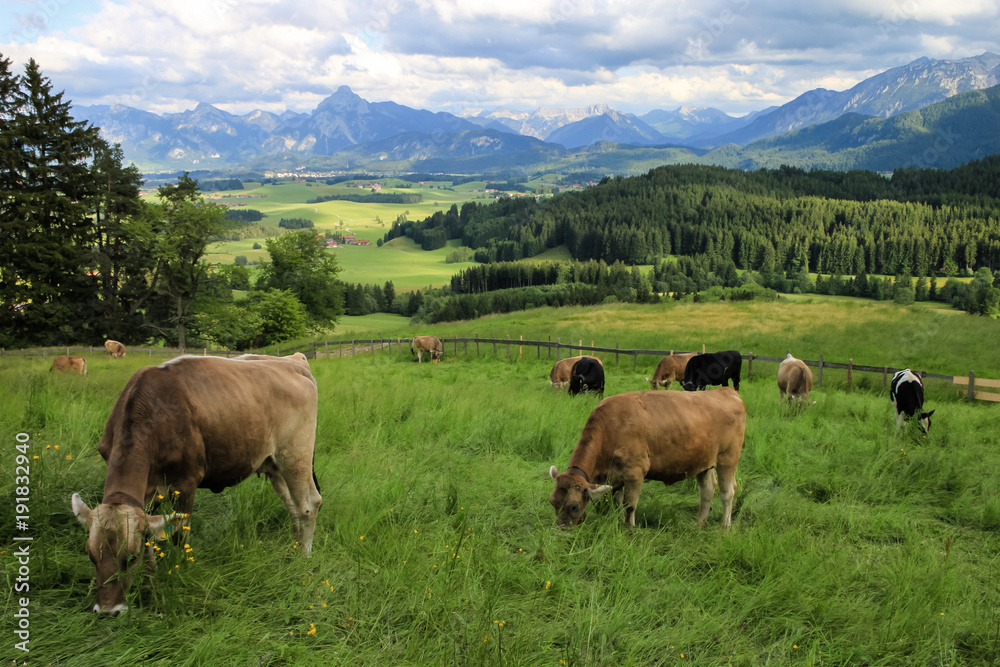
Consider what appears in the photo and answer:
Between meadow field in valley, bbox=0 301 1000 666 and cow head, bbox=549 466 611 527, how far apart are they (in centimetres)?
23

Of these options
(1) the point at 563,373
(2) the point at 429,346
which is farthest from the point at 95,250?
(1) the point at 563,373

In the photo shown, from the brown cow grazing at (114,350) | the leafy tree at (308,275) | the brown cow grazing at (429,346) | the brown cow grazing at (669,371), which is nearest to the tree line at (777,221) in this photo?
the leafy tree at (308,275)

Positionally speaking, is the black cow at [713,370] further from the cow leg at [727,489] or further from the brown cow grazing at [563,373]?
the cow leg at [727,489]

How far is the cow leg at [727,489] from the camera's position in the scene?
6.54m

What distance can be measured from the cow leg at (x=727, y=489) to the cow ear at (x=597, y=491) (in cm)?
177

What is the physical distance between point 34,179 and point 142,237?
6078 millimetres

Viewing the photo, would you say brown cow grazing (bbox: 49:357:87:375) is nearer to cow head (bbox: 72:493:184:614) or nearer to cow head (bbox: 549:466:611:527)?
cow head (bbox: 72:493:184:614)

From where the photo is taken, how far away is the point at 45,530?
4.51 meters

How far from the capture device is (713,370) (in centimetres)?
1619

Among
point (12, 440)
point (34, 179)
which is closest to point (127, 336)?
point (34, 179)

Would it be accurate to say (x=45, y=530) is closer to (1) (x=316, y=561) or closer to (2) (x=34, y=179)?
(1) (x=316, y=561)

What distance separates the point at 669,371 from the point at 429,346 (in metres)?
13.8

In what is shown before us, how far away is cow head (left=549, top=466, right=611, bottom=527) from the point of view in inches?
229

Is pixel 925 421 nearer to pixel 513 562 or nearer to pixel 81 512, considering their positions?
pixel 513 562
